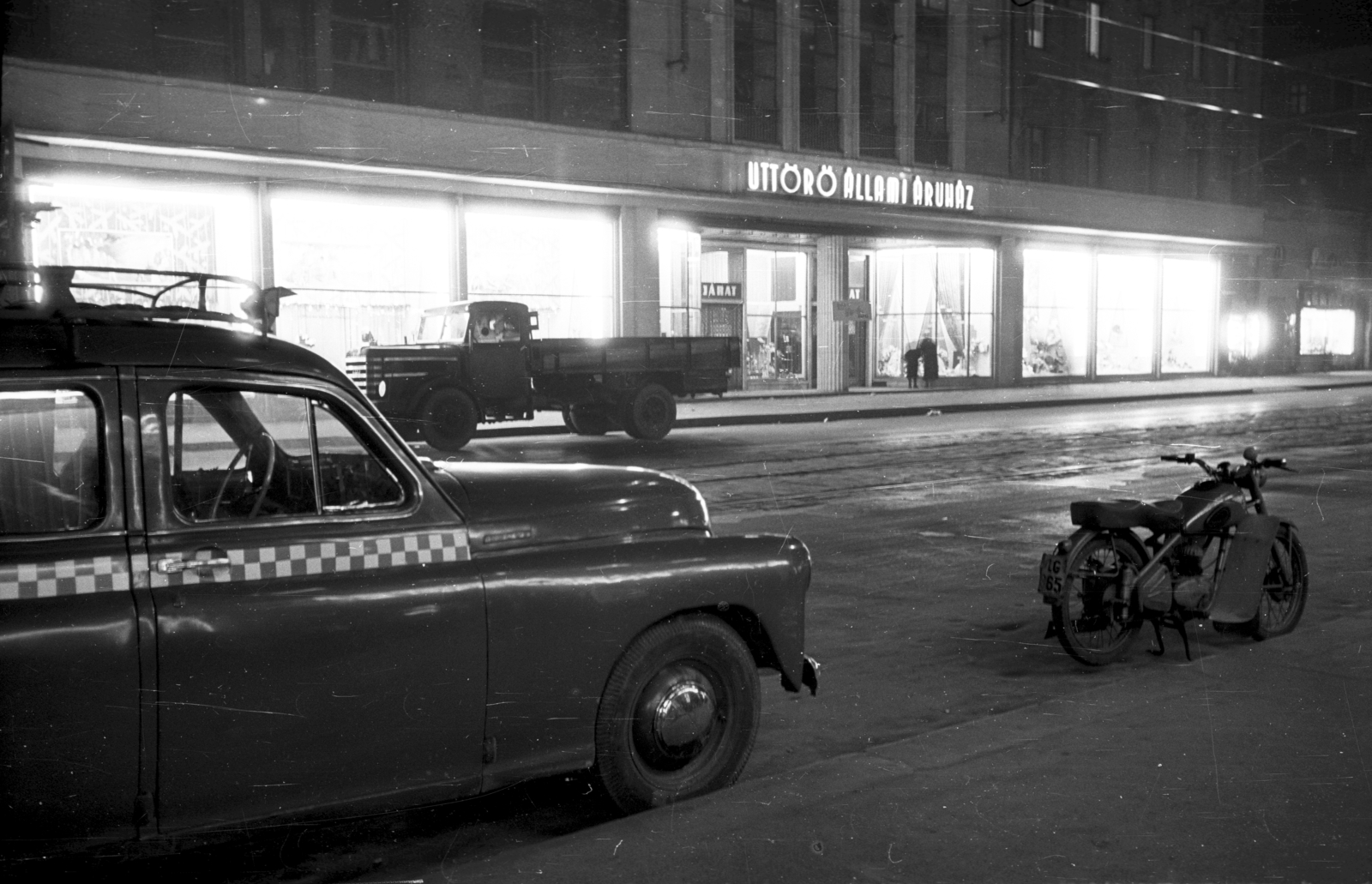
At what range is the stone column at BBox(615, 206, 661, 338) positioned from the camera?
32.0 metres

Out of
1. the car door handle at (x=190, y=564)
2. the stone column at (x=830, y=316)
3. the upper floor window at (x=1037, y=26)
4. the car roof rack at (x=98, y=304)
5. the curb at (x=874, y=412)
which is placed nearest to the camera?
the car door handle at (x=190, y=564)

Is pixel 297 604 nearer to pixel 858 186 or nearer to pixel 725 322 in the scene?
pixel 725 322

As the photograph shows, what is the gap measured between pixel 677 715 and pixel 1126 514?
3.14m

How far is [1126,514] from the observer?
6.78m

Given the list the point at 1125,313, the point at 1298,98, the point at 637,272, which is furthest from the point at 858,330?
the point at 1298,98

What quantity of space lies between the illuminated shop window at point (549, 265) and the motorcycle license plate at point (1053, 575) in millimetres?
23183

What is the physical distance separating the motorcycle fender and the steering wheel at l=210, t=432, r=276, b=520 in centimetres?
511

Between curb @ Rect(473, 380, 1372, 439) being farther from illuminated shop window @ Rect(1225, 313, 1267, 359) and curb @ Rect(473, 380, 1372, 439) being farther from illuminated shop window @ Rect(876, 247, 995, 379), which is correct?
illuminated shop window @ Rect(1225, 313, 1267, 359)

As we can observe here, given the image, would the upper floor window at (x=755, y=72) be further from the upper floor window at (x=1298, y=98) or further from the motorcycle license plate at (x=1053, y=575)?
the upper floor window at (x=1298, y=98)

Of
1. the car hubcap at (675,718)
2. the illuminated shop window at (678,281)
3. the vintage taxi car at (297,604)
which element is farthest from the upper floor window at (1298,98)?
the car hubcap at (675,718)

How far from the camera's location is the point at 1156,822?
4414mm

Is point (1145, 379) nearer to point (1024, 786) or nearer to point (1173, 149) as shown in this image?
point (1173, 149)

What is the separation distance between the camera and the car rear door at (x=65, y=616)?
3.49 metres

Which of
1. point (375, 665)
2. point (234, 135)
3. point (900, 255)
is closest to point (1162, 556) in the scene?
point (375, 665)
